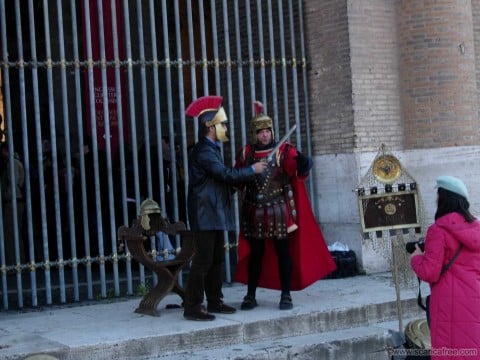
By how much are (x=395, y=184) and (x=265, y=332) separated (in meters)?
2.26

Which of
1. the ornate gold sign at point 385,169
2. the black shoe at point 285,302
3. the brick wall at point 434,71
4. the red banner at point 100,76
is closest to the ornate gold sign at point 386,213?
the ornate gold sign at point 385,169

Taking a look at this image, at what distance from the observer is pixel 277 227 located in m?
8.38

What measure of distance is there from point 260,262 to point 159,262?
3.33 feet

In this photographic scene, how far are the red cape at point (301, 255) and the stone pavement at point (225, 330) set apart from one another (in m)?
0.29

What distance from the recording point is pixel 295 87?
Answer: 36.2ft

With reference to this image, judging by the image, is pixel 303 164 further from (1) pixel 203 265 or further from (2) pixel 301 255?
(1) pixel 203 265

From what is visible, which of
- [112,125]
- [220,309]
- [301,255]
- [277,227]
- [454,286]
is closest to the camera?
[454,286]

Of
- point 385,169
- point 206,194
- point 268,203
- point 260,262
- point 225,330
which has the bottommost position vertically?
point 225,330

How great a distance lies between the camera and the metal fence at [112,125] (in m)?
9.27

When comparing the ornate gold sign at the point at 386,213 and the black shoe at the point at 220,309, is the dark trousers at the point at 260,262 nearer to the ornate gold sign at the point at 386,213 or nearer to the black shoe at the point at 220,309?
the black shoe at the point at 220,309

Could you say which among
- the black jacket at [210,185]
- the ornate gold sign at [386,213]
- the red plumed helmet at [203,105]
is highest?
the red plumed helmet at [203,105]

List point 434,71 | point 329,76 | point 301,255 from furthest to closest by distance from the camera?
point 434,71 < point 329,76 < point 301,255

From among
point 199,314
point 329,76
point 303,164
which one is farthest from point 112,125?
point 199,314

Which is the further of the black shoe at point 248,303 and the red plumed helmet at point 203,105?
the black shoe at point 248,303
